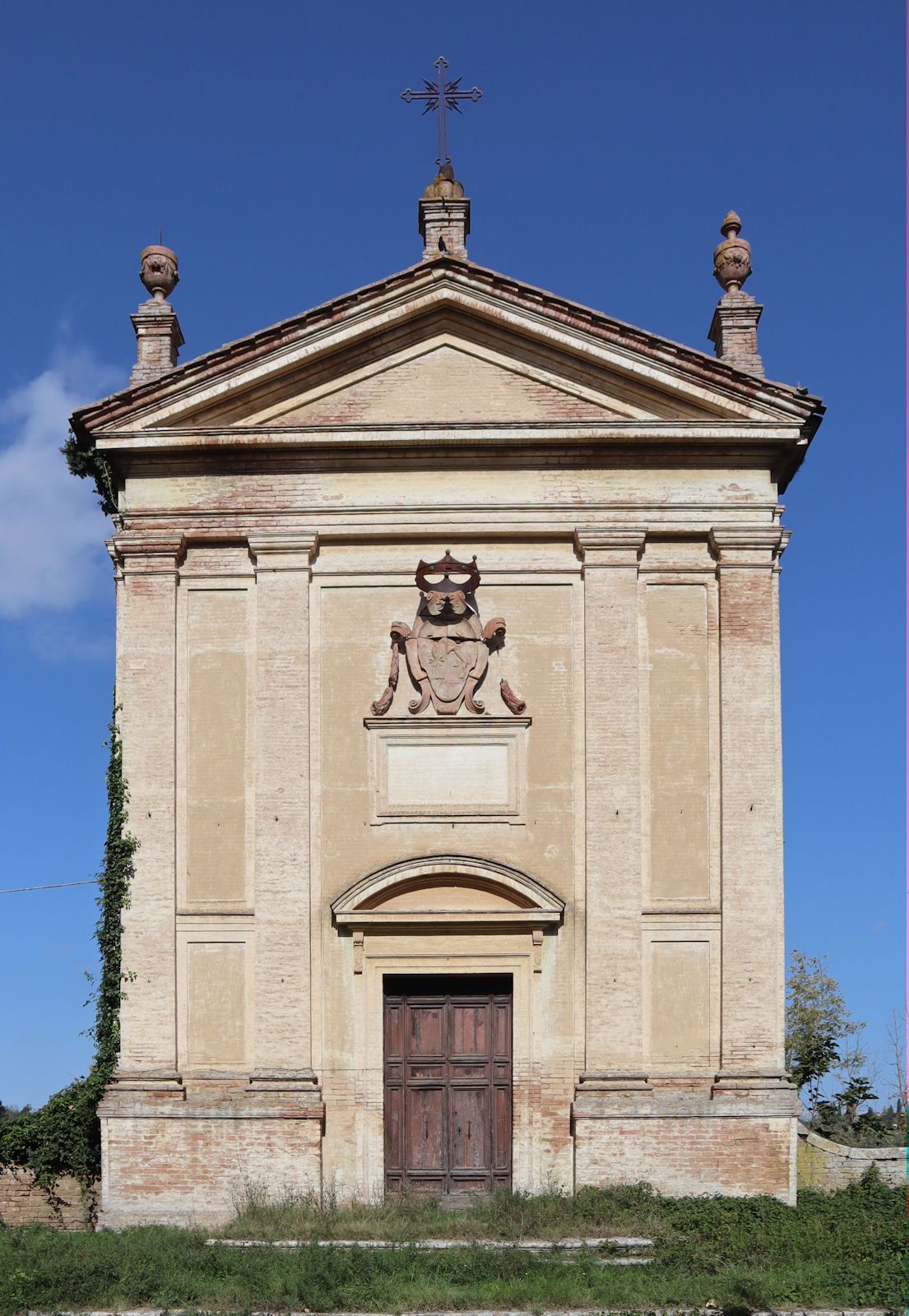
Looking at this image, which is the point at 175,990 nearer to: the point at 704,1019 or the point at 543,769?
the point at 543,769

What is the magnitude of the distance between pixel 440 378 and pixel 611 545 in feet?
8.67

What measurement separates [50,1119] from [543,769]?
20.0ft

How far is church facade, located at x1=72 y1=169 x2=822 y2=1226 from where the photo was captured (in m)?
15.9

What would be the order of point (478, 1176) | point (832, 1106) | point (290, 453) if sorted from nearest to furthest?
1. point (478, 1176)
2. point (290, 453)
3. point (832, 1106)

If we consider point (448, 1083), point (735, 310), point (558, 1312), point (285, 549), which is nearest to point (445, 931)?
point (448, 1083)

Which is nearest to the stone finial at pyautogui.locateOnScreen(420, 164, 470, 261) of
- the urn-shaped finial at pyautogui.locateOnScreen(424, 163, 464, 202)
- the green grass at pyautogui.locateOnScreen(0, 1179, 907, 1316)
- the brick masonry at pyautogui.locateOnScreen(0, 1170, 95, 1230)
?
the urn-shaped finial at pyautogui.locateOnScreen(424, 163, 464, 202)

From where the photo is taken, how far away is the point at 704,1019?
16094 mm

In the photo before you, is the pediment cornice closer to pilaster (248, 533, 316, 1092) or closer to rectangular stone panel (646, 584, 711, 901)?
pilaster (248, 533, 316, 1092)

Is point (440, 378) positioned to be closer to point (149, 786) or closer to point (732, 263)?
point (732, 263)

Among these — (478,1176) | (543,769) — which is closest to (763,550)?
(543,769)

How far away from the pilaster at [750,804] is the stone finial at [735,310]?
6.69 ft

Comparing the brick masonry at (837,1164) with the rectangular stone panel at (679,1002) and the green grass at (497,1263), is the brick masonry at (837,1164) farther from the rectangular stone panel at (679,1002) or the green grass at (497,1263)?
the rectangular stone panel at (679,1002)

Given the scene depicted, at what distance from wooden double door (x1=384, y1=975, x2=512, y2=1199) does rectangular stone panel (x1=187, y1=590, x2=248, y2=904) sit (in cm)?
212

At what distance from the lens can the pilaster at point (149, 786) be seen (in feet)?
52.7
